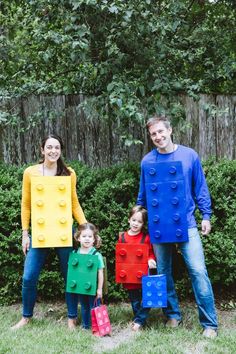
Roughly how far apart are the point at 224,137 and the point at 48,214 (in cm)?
242

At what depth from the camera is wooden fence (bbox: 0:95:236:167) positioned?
20.4 ft

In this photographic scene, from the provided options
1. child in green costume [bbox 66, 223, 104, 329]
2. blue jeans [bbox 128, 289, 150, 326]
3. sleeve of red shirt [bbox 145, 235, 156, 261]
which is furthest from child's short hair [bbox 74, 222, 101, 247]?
blue jeans [bbox 128, 289, 150, 326]

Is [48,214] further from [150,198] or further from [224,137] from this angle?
[224,137]

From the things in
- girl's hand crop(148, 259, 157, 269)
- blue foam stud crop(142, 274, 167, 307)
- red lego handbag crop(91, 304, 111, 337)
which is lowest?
red lego handbag crop(91, 304, 111, 337)

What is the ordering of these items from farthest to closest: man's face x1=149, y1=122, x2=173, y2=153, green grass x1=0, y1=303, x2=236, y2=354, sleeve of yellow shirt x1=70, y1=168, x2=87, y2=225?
sleeve of yellow shirt x1=70, y1=168, x2=87, y2=225 → man's face x1=149, y1=122, x2=173, y2=153 → green grass x1=0, y1=303, x2=236, y2=354

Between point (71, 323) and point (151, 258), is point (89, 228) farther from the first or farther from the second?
point (71, 323)

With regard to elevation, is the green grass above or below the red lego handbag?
below

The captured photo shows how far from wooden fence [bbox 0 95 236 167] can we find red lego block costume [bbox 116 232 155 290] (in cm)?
153

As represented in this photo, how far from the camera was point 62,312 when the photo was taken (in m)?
5.52

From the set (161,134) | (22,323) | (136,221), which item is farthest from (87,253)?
(161,134)

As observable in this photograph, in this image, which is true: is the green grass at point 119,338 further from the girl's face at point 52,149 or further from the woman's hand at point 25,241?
the girl's face at point 52,149

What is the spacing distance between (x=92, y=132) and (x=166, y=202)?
2.02m

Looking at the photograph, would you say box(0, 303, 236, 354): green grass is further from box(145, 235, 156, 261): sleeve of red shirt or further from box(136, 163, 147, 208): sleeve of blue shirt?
box(136, 163, 147, 208): sleeve of blue shirt

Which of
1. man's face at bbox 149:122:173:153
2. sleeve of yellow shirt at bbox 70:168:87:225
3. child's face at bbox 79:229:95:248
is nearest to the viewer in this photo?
man's face at bbox 149:122:173:153
